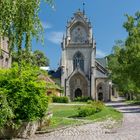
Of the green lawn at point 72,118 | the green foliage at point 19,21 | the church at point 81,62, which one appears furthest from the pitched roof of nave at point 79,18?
the green foliage at point 19,21

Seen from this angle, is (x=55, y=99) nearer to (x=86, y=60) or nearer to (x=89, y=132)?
(x=86, y=60)

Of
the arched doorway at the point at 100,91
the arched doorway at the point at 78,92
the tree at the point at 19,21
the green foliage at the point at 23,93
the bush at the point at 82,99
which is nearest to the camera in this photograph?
the tree at the point at 19,21

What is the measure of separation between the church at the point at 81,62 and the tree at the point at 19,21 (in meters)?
79.5

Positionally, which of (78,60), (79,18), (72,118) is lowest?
(72,118)

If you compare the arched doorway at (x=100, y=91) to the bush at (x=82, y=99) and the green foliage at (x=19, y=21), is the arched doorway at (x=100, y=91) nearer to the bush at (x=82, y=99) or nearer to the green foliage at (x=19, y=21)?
the bush at (x=82, y=99)

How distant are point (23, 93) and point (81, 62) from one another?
7535cm

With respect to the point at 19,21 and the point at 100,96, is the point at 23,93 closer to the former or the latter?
the point at 19,21

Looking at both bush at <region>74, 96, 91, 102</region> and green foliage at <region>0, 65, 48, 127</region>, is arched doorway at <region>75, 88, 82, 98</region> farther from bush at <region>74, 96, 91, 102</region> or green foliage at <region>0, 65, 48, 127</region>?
green foliage at <region>0, 65, 48, 127</region>

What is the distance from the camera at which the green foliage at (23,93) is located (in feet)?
53.8

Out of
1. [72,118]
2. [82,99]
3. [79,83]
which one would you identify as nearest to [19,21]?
[72,118]

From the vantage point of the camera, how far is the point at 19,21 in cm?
926

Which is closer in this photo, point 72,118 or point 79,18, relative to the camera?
point 72,118

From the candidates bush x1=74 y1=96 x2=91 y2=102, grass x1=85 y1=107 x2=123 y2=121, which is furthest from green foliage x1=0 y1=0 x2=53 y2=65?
bush x1=74 y1=96 x2=91 y2=102

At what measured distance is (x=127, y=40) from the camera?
4766cm
